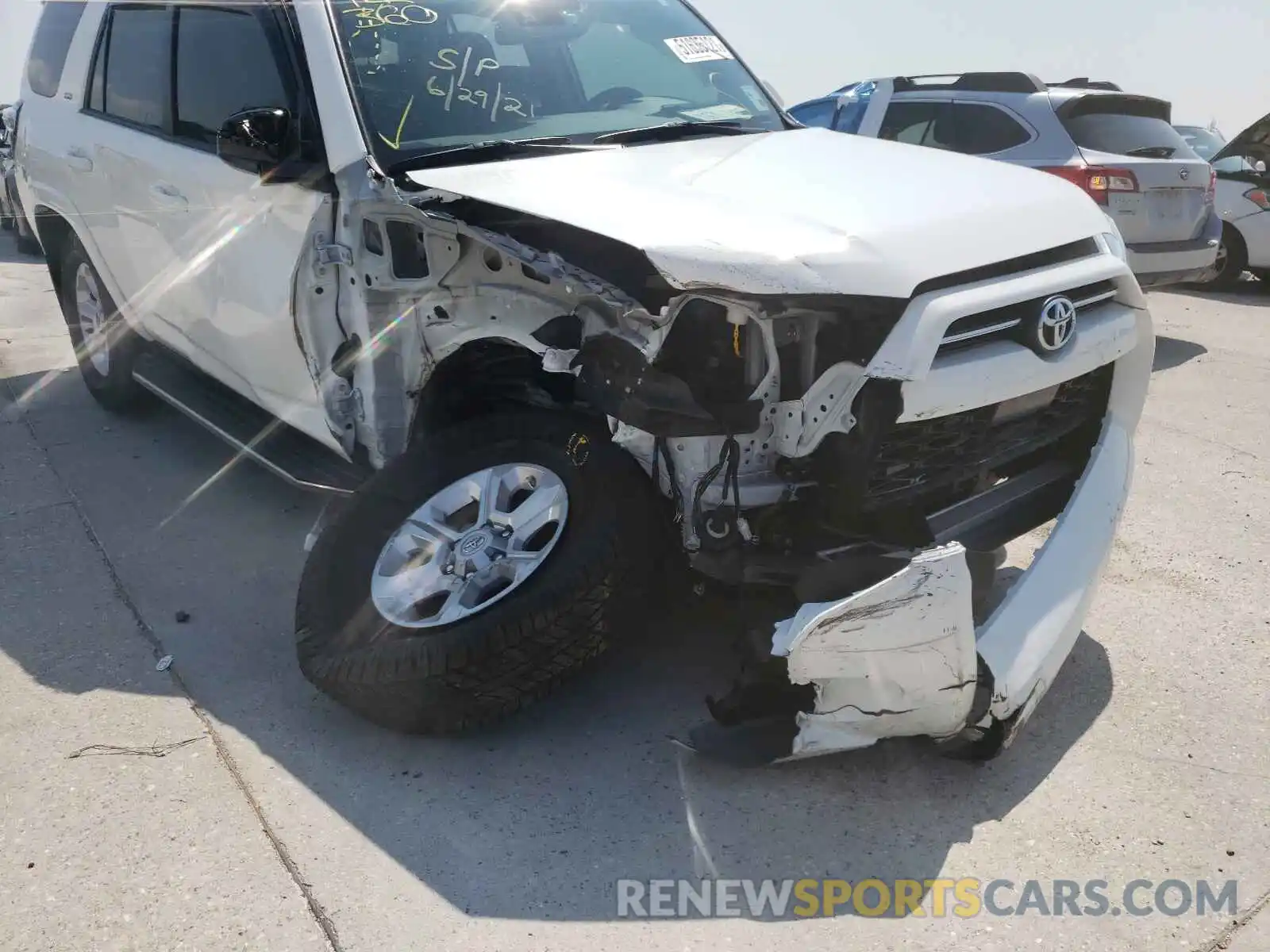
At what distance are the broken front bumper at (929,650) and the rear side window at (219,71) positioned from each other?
2.45 m

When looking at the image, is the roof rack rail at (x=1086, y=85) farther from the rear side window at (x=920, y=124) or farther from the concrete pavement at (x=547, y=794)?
the concrete pavement at (x=547, y=794)

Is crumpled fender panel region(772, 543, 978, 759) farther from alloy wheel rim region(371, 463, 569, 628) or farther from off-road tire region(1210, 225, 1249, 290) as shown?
off-road tire region(1210, 225, 1249, 290)

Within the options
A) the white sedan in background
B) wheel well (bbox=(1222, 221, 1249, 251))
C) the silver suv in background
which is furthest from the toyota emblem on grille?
wheel well (bbox=(1222, 221, 1249, 251))

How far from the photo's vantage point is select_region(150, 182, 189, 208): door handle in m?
4.10

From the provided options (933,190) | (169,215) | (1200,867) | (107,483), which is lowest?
(107,483)

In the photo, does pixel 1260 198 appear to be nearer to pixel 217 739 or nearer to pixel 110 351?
pixel 110 351

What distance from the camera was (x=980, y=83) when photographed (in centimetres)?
731

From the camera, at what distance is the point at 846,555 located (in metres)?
2.57

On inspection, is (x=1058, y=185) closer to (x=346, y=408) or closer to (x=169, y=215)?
(x=346, y=408)

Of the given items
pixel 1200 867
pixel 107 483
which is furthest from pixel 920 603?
pixel 107 483

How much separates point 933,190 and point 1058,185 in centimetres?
58

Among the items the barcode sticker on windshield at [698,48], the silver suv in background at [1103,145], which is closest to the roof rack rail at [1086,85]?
the silver suv in background at [1103,145]

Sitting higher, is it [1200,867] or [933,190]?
[933,190]

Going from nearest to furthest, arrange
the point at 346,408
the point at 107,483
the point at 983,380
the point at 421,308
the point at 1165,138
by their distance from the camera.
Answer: the point at 983,380
the point at 421,308
the point at 346,408
the point at 107,483
the point at 1165,138
